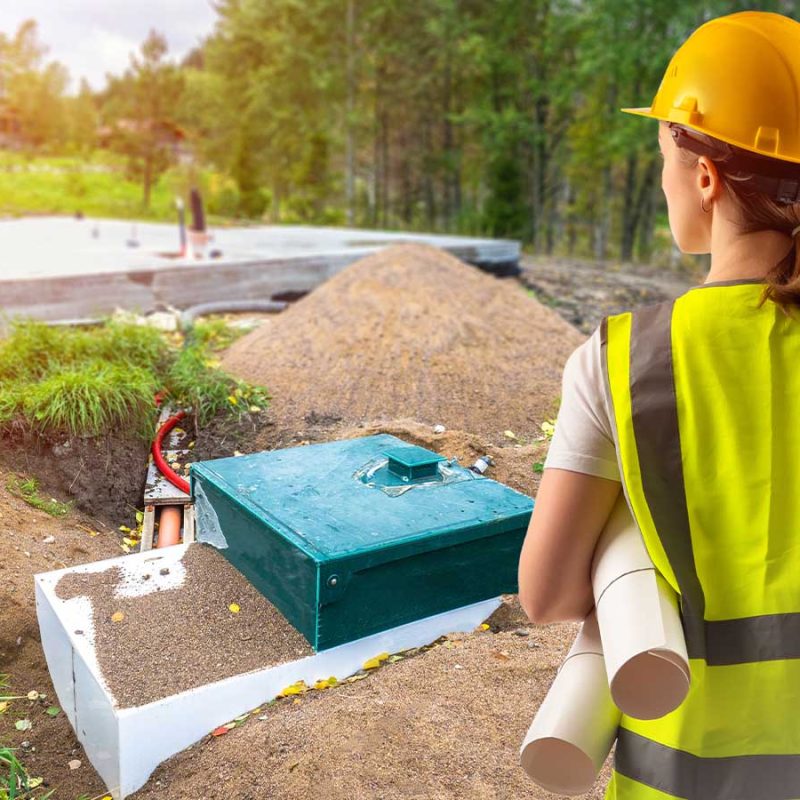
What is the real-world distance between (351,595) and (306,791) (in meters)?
0.45

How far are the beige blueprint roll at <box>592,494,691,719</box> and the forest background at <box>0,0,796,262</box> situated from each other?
14386 millimetres

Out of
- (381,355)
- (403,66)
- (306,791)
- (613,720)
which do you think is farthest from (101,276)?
(403,66)

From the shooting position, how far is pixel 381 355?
13.5ft

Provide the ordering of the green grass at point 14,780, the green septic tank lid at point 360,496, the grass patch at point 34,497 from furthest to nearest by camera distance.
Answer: the grass patch at point 34,497, the green septic tank lid at point 360,496, the green grass at point 14,780

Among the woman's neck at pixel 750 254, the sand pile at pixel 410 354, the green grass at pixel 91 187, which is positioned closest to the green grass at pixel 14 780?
the woman's neck at pixel 750 254

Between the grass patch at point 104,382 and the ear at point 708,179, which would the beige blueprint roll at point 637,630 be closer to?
the ear at point 708,179

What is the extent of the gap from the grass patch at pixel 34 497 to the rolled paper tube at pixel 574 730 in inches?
97.4

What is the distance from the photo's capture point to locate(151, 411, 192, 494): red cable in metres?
3.08

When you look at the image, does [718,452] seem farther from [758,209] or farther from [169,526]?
[169,526]

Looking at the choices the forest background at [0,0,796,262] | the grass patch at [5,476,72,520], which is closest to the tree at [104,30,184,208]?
the forest background at [0,0,796,262]

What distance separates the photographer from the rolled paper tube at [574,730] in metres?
0.81

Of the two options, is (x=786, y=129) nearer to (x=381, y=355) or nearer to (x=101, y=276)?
(x=381, y=355)

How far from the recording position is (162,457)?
3.29 m

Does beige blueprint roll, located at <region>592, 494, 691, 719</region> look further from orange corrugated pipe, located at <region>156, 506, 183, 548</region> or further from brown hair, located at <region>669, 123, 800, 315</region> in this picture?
orange corrugated pipe, located at <region>156, 506, 183, 548</region>
